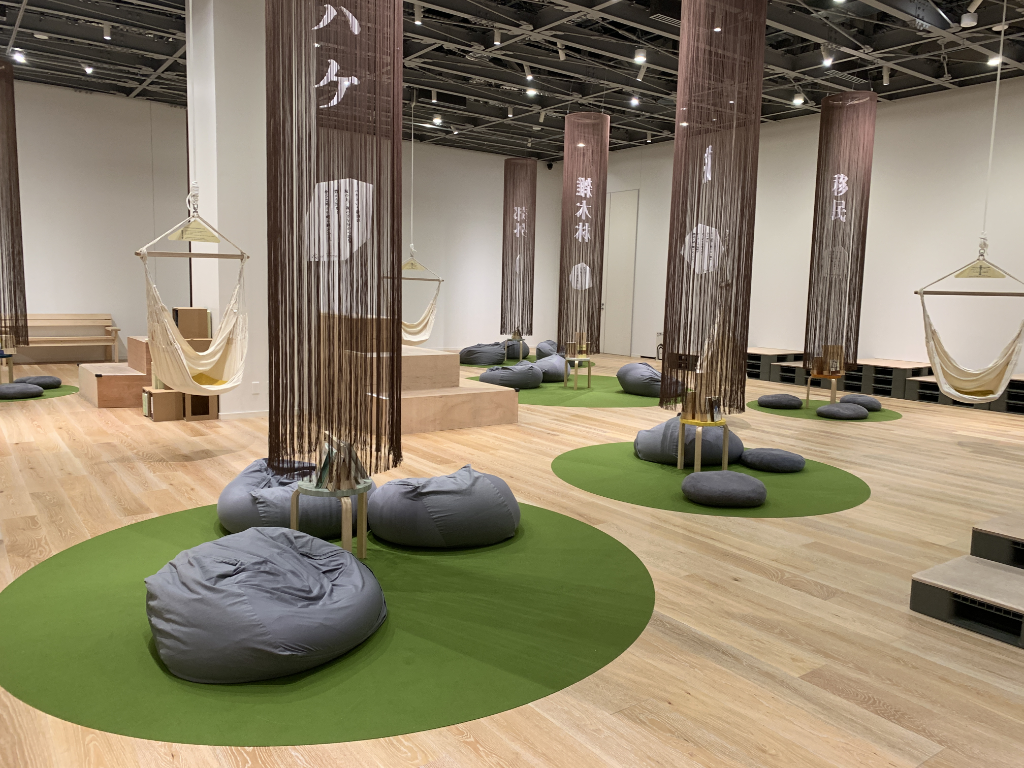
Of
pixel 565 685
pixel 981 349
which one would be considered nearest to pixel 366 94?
pixel 565 685

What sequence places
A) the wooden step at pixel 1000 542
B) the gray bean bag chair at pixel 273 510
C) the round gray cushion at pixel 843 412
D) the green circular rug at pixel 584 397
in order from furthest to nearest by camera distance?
the green circular rug at pixel 584 397 < the round gray cushion at pixel 843 412 < the gray bean bag chair at pixel 273 510 < the wooden step at pixel 1000 542

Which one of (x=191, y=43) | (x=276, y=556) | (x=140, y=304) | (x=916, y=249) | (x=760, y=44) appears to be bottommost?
(x=276, y=556)

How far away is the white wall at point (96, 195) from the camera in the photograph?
9.60 metres

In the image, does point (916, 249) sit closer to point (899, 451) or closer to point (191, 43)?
point (899, 451)

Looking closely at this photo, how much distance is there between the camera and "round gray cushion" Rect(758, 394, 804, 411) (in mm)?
7691

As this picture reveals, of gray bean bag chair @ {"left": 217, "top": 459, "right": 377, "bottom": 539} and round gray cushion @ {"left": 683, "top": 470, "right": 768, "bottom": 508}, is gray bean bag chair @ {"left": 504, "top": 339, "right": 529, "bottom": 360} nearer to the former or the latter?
round gray cushion @ {"left": 683, "top": 470, "right": 768, "bottom": 508}

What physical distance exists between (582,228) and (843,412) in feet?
11.6

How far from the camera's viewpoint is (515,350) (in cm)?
1164

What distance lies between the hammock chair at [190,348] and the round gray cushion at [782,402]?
17.5ft

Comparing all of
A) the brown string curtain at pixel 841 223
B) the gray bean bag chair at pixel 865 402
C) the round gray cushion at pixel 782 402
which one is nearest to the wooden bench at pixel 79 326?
the round gray cushion at pixel 782 402

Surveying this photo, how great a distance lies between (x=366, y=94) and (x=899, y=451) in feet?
16.1

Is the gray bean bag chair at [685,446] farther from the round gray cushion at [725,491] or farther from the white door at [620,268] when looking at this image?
the white door at [620,268]

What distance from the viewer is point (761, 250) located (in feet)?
35.7

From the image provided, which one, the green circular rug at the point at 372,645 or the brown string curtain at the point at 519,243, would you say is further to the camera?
the brown string curtain at the point at 519,243
